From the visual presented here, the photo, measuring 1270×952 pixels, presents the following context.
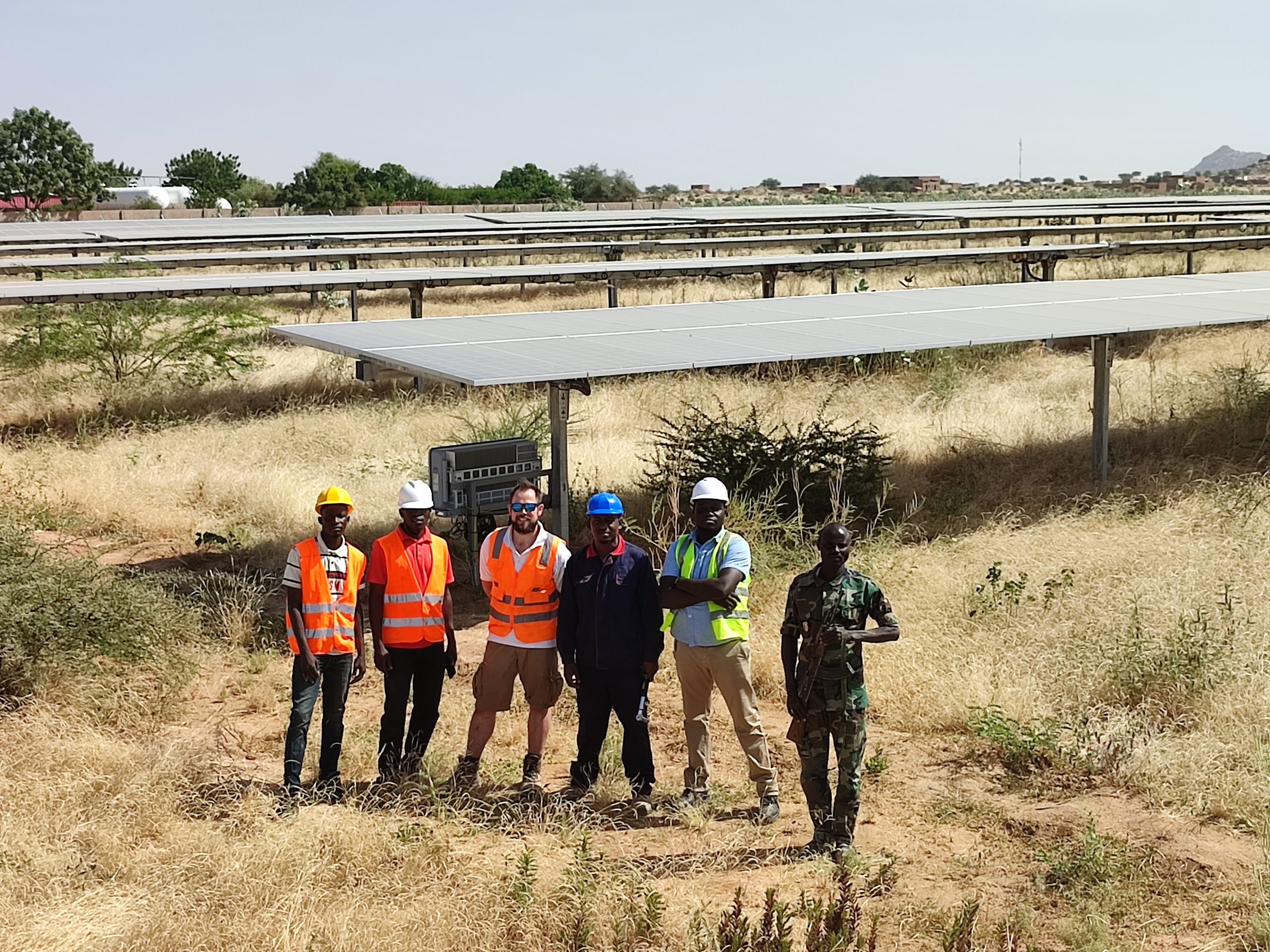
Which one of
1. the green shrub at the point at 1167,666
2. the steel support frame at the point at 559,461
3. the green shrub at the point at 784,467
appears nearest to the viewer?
the green shrub at the point at 1167,666

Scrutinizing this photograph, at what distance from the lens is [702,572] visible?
6.69m

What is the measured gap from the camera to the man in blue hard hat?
6781 millimetres

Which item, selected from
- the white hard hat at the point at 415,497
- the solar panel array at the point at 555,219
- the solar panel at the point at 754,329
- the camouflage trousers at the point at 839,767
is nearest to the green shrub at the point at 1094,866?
the camouflage trousers at the point at 839,767

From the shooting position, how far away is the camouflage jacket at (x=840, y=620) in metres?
6.18

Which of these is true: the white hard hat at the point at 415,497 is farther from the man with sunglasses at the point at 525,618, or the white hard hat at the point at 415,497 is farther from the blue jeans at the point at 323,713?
the blue jeans at the point at 323,713

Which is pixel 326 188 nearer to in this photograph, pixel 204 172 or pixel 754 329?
pixel 204 172

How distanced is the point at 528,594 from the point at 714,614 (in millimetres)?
972

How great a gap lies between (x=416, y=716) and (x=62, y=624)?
2.84 metres

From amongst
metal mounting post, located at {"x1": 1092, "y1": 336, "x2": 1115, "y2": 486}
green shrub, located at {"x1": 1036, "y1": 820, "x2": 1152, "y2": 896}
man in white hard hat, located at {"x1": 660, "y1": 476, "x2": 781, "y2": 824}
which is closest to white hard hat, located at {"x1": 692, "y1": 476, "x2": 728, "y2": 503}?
man in white hard hat, located at {"x1": 660, "y1": 476, "x2": 781, "y2": 824}

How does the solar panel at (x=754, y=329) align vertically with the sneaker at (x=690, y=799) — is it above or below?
above

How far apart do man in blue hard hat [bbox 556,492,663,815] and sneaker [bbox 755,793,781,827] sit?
0.58 meters

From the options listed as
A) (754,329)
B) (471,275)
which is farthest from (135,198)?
(754,329)

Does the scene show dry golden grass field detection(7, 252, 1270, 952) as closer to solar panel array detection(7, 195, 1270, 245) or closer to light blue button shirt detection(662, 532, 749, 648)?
light blue button shirt detection(662, 532, 749, 648)

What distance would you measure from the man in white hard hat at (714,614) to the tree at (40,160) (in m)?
72.2
